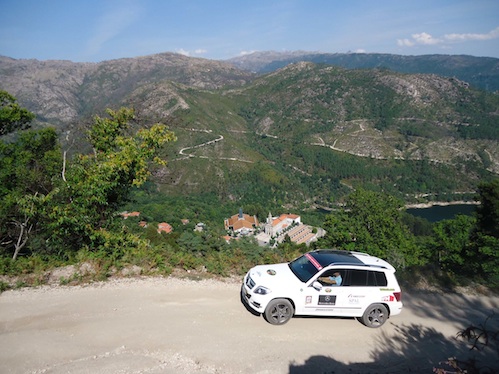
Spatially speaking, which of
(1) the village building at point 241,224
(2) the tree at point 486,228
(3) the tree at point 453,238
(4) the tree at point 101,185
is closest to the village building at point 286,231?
(1) the village building at point 241,224

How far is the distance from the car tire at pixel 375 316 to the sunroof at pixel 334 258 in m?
1.15

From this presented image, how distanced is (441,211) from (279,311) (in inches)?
4871

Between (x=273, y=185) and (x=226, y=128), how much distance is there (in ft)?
248

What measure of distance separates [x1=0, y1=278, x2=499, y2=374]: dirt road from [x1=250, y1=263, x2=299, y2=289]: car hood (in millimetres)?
920

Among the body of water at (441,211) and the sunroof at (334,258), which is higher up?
the sunroof at (334,258)

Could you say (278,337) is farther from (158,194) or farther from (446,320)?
(158,194)

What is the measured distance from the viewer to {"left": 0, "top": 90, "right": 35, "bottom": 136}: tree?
1395 centimetres

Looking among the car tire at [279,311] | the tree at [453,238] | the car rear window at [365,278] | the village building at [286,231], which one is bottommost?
the village building at [286,231]

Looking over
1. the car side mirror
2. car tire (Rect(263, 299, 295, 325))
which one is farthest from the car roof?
car tire (Rect(263, 299, 295, 325))

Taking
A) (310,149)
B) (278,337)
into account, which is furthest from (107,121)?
(310,149)

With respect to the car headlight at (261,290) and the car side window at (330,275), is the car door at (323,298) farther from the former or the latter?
the car headlight at (261,290)

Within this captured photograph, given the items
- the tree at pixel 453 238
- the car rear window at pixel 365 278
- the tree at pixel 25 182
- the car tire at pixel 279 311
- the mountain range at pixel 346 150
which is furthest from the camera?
the mountain range at pixel 346 150

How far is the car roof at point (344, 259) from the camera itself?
326 inches

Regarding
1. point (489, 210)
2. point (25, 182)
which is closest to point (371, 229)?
point (489, 210)
